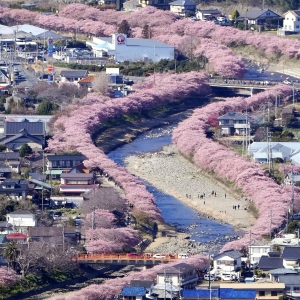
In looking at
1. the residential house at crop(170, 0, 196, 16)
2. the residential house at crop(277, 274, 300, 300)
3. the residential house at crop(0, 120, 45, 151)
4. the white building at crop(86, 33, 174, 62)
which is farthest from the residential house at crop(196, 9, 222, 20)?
the residential house at crop(277, 274, 300, 300)

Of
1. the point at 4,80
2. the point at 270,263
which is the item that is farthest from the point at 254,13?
the point at 270,263

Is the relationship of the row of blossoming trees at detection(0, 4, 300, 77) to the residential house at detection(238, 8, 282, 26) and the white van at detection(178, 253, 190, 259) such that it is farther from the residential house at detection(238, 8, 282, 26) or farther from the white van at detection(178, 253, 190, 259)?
the white van at detection(178, 253, 190, 259)

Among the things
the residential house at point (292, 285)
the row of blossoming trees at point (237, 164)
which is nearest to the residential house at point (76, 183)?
the row of blossoming trees at point (237, 164)

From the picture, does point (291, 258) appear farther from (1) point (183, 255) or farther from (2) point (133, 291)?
(2) point (133, 291)

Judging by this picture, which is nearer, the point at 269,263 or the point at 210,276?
the point at 210,276

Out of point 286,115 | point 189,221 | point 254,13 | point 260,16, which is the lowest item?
point 189,221
